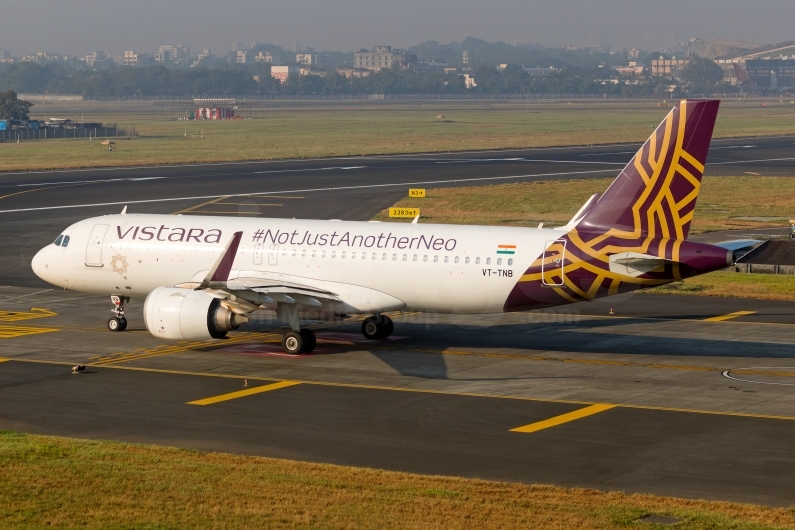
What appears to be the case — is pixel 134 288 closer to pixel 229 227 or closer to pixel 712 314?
pixel 229 227

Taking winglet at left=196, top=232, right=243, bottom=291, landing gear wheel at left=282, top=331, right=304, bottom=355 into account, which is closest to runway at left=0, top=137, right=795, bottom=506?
landing gear wheel at left=282, top=331, right=304, bottom=355

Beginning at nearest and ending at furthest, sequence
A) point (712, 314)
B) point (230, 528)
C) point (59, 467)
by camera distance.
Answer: point (230, 528) < point (59, 467) < point (712, 314)

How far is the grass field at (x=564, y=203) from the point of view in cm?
8362

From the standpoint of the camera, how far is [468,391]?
122ft

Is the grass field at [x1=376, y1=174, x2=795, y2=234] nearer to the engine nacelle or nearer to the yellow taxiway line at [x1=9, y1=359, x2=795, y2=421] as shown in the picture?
the engine nacelle

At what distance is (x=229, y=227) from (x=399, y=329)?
27.5 feet

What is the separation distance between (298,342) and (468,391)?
8.60 m

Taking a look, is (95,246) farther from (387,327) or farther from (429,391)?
(429,391)

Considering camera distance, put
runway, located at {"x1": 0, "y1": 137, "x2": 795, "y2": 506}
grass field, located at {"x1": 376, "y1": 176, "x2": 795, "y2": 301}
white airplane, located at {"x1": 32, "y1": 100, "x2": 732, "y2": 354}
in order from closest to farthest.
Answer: runway, located at {"x1": 0, "y1": 137, "x2": 795, "y2": 506} < white airplane, located at {"x1": 32, "y1": 100, "x2": 732, "y2": 354} < grass field, located at {"x1": 376, "y1": 176, "x2": 795, "y2": 301}

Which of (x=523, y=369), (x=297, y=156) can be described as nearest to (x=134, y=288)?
(x=523, y=369)

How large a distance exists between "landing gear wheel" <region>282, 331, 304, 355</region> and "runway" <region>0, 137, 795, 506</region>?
0.60 meters

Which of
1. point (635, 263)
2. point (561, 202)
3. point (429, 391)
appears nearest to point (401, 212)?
point (561, 202)

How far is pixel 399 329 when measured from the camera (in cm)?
4884

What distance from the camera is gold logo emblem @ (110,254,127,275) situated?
4728 cm
